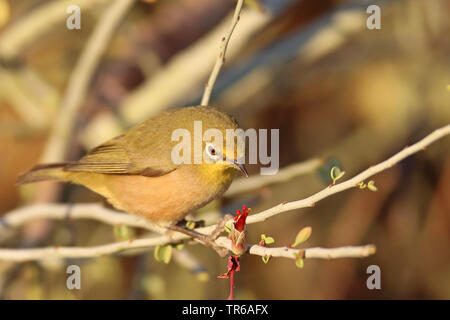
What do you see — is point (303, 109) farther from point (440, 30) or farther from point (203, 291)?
point (203, 291)

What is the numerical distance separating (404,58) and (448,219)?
1.80 metres

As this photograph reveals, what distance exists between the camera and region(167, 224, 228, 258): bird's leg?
2.82m

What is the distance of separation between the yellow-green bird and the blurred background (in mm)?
895

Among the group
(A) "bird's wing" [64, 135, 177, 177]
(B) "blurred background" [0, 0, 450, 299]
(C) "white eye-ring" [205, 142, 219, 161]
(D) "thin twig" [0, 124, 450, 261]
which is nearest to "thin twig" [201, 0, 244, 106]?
(C) "white eye-ring" [205, 142, 219, 161]

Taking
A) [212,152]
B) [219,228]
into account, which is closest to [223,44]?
[212,152]

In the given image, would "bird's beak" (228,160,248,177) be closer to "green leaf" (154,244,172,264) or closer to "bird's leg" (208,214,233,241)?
"bird's leg" (208,214,233,241)

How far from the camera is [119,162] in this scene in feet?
12.6

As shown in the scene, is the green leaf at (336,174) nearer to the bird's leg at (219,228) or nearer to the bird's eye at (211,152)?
the bird's leg at (219,228)

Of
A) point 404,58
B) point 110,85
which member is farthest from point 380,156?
point 110,85

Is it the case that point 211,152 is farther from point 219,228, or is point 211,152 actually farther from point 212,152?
point 219,228

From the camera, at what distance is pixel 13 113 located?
7379 mm

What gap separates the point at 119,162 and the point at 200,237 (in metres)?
1.17

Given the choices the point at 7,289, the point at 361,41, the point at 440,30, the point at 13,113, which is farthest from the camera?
the point at 13,113
